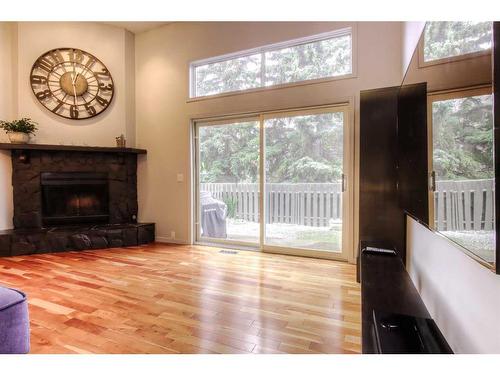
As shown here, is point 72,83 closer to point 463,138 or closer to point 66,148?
point 66,148

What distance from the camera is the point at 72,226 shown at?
13.5 feet

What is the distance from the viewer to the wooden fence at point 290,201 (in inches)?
133

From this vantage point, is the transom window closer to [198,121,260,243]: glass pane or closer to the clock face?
[198,121,260,243]: glass pane

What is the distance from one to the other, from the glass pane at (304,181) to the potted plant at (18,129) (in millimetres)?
3364

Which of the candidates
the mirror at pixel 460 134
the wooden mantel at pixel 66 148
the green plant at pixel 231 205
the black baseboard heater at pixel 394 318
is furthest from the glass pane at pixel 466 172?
the wooden mantel at pixel 66 148

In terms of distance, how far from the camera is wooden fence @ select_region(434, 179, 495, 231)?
2.49 ft

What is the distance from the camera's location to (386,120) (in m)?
2.60

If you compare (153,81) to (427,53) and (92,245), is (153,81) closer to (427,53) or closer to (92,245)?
(92,245)

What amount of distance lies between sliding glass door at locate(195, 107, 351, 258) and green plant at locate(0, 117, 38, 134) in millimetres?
2353

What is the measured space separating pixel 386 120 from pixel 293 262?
1.89 metres

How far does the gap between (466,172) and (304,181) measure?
264cm

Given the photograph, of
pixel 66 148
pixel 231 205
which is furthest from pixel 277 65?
pixel 66 148

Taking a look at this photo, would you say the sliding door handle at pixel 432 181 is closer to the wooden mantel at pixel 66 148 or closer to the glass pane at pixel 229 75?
the glass pane at pixel 229 75

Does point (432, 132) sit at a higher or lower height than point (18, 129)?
lower
